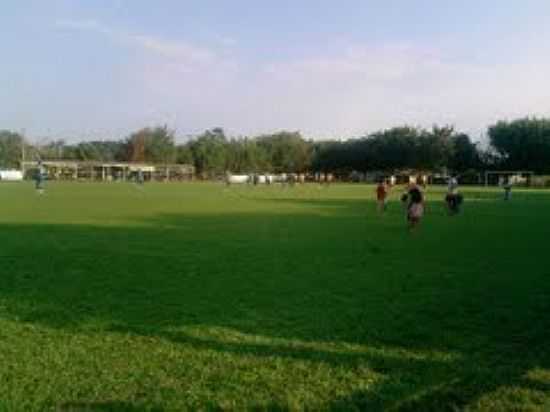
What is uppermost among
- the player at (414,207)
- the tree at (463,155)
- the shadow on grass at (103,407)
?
the tree at (463,155)

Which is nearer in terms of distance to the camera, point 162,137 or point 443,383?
point 443,383

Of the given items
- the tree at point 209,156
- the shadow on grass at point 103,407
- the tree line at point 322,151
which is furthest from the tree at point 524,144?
the shadow on grass at point 103,407

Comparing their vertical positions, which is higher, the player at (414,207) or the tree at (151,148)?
the tree at (151,148)

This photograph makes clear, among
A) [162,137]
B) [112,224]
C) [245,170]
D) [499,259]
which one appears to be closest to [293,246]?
[499,259]

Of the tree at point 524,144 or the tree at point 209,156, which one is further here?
the tree at point 209,156

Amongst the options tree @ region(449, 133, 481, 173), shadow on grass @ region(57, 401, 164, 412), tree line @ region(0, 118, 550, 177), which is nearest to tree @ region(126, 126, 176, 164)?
tree line @ region(0, 118, 550, 177)

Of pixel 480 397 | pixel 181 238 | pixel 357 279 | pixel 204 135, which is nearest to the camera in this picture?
pixel 480 397

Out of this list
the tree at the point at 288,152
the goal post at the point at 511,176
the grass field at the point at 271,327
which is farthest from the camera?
the tree at the point at 288,152

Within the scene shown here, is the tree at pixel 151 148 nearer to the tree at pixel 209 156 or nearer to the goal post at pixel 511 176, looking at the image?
Answer: the tree at pixel 209 156

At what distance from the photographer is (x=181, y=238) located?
21328 mm

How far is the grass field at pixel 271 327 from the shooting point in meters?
6.65

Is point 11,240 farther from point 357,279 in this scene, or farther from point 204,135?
point 204,135

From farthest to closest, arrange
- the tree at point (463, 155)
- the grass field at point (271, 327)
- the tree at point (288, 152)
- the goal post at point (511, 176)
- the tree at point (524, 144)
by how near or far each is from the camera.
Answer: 1. the tree at point (288, 152)
2. the tree at point (463, 155)
3. the tree at point (524, 144)
4. the goal post at point (511, 176)
5. the grass field at point (271, 327)

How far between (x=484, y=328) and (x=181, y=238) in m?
13.0
